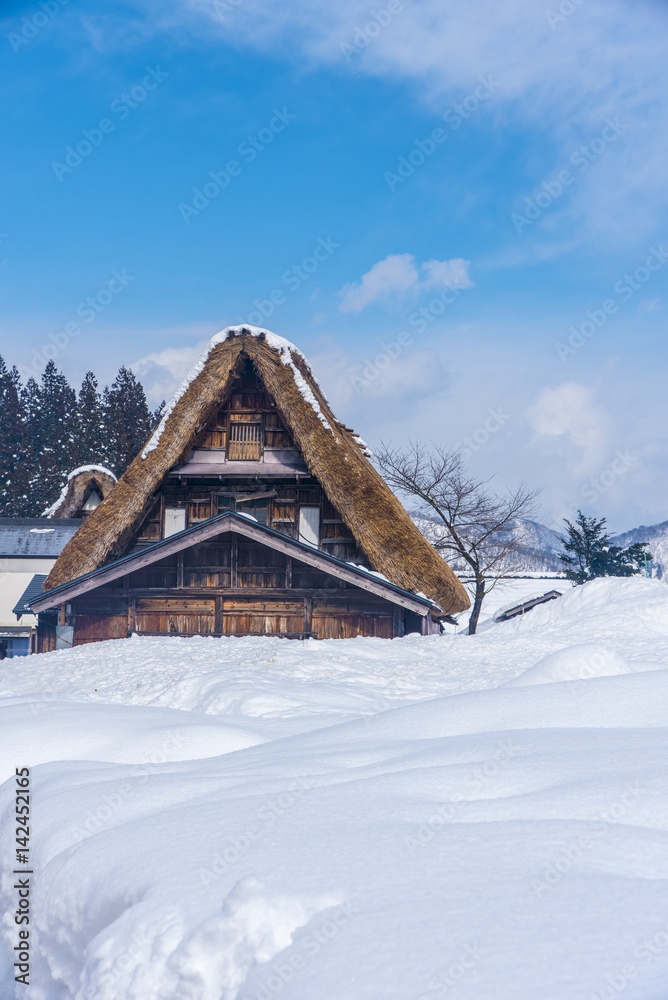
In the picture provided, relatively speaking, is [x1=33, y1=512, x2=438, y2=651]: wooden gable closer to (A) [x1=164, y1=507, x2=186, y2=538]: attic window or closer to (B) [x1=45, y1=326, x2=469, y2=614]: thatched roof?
(B) [x1=45, y1=326, x2=469, y2=614]: thatched roof

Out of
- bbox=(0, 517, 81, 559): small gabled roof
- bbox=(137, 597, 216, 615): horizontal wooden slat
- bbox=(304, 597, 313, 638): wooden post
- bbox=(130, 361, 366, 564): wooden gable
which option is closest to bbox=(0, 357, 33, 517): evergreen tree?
bbox=(0, 517, 81, 559): small gabled roof

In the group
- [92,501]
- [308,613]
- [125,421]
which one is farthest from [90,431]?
[308,613]

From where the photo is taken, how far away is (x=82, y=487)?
26766 millimetres

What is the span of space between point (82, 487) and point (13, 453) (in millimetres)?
15651

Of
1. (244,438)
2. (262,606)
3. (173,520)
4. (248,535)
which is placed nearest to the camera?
(248,535)

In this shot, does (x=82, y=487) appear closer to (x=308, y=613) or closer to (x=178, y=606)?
(x=178, y=606)

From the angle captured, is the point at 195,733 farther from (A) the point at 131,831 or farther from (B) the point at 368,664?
(B) the point at 368,664

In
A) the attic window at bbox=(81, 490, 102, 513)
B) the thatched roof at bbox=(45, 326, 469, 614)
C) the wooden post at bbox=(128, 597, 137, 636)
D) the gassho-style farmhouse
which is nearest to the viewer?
the gassho-style farmhouse

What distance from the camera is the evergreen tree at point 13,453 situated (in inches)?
1471

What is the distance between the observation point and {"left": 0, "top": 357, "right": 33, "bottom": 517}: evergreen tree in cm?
3738

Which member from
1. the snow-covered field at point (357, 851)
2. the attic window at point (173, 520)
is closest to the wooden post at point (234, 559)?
the attic window at point (173, 520)

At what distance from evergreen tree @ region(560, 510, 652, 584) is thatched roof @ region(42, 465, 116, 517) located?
2758cm

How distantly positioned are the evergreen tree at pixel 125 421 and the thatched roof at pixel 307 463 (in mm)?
25576

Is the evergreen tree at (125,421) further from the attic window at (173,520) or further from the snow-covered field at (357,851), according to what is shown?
the snow-covered field at (357,851)
